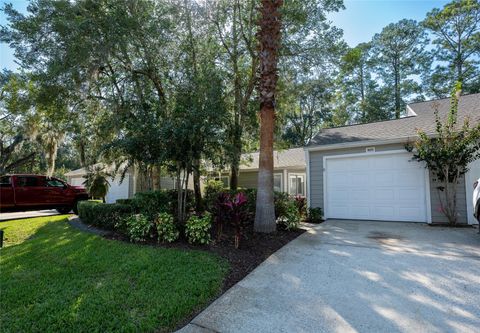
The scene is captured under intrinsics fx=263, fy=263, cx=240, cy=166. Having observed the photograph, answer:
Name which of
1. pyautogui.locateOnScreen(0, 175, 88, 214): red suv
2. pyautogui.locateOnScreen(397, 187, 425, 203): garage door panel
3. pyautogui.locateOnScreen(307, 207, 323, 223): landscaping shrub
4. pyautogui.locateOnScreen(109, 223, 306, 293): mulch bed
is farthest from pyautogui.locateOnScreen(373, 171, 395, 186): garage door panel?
pyautogui.locateOnScreen(0, 175, 88, 214): red suv

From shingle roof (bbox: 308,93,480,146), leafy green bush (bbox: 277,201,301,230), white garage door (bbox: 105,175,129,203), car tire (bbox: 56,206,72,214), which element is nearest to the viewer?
leafy green bush (bbox: 277,201,301,230)

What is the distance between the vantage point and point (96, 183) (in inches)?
487

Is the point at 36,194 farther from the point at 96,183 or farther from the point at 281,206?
the point at 281,206

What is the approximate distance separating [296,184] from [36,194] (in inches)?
515

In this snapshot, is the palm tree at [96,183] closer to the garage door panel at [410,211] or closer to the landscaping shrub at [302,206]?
the landscaping shrub at [302,206]

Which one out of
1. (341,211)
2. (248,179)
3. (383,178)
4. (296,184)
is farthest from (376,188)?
(248,179)

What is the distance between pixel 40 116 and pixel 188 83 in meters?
8.71

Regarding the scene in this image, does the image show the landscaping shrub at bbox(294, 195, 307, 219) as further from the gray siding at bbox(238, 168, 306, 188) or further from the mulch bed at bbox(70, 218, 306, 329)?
the gray siding at bbox(238, 168, 306, 188)

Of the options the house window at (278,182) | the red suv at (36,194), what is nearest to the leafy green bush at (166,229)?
the red suv at (36,194)

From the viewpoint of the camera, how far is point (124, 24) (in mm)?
7516

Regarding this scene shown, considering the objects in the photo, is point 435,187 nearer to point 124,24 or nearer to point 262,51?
point 262,51

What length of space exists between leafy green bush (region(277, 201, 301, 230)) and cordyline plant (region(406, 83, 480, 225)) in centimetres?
385

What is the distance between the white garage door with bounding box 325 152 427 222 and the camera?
7691mm

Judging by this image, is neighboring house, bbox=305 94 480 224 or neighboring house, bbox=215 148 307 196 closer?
neighboring house, bbox=305 94 480 224
